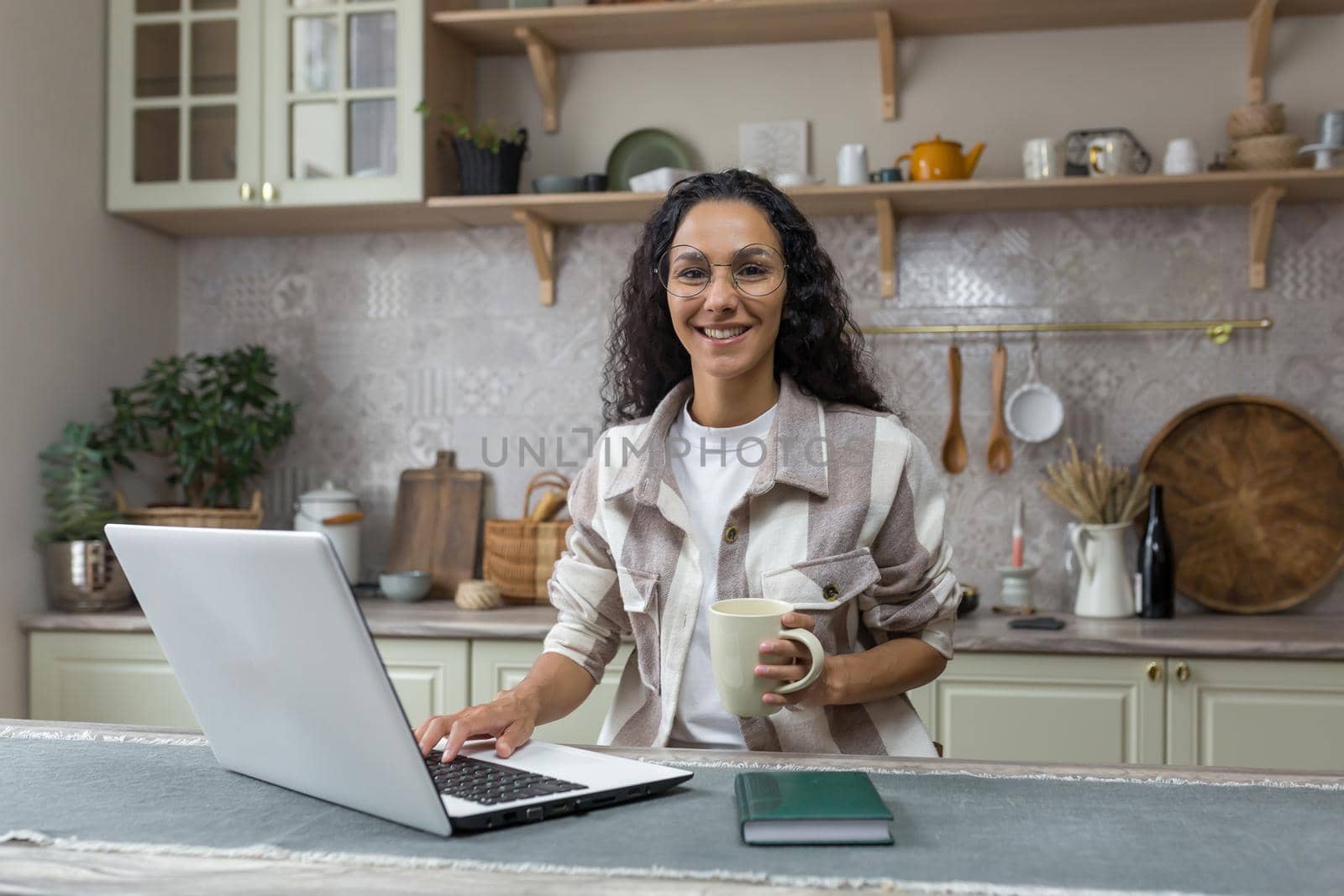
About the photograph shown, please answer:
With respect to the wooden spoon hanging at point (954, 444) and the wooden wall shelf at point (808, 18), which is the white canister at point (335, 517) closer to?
the wooden wall shelf at point (808, 18)

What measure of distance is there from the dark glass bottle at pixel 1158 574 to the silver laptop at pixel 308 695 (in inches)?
72.8

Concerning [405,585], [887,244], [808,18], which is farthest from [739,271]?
[405,585]

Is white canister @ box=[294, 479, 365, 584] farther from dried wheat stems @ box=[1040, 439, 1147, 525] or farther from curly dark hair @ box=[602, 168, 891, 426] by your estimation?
dried wheat stems @ box=[1040, 439, 1147, 525]

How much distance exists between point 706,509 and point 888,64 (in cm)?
167

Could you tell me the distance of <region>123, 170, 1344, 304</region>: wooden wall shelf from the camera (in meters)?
2.62

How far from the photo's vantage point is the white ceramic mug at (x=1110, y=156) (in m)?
2.63

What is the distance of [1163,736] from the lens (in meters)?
2.33

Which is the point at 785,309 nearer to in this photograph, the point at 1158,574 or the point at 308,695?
the point at 308,695

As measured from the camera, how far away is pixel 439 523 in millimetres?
3059

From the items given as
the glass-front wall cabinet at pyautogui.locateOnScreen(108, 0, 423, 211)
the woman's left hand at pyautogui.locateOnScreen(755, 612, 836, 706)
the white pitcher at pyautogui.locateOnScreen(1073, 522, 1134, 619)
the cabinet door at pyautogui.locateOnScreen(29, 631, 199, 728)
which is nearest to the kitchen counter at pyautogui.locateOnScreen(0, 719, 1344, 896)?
the woman's left hand at pyautogui.locateOnScreen(755, 612, 836, 706)

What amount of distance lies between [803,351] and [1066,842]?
34.0 inches

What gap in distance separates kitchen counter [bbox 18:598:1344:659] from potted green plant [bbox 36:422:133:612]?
5 centimetres

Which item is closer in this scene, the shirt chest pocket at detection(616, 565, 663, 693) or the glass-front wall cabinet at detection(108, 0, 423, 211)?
the shirt chest pocket at detection(616, 565, 663, 693)

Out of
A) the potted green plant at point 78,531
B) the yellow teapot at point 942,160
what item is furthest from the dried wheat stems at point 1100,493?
the potted green plant at point 78,531
